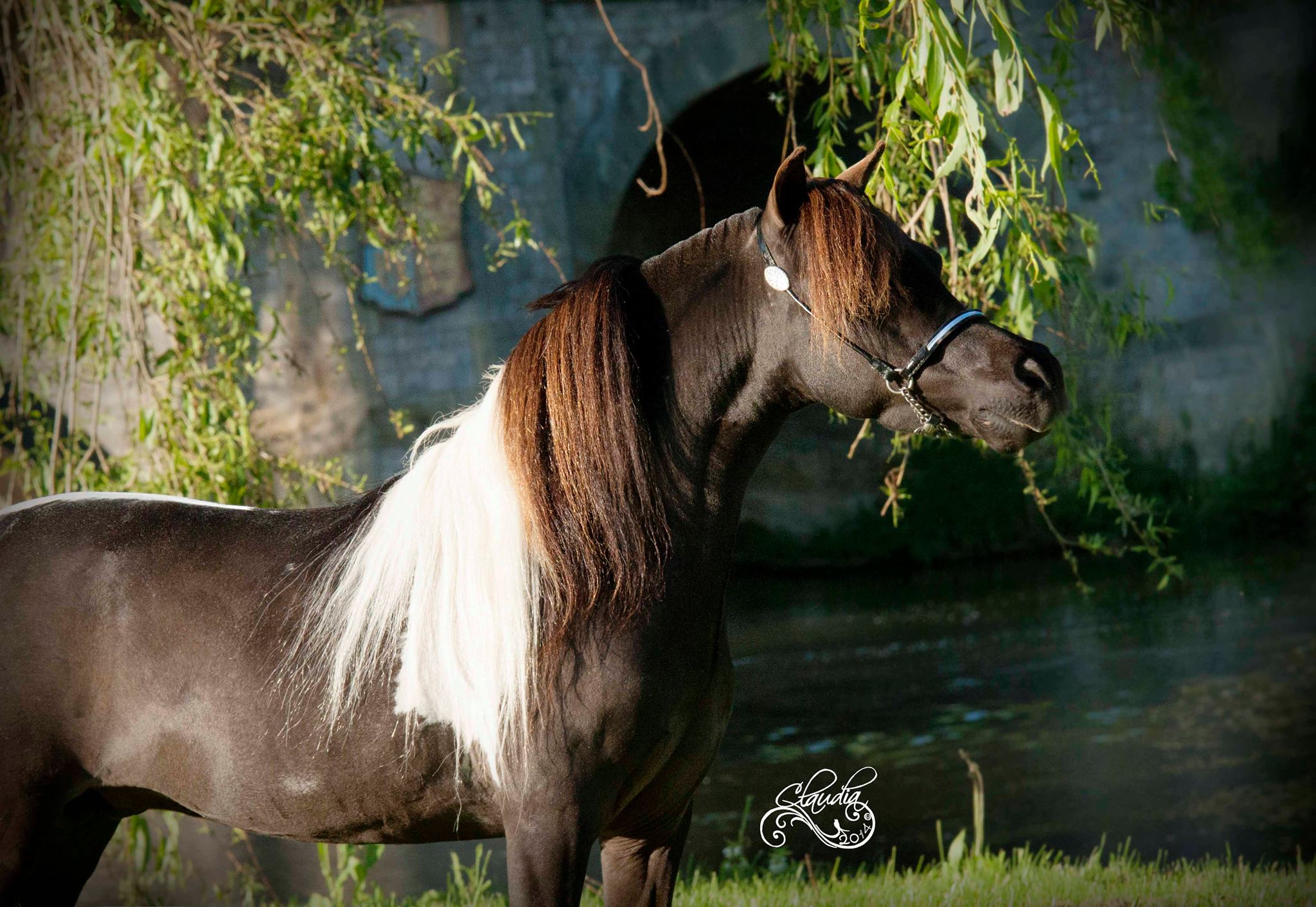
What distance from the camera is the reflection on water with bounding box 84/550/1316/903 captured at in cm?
413

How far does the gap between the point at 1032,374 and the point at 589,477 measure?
58 cm

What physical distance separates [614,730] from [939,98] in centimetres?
109

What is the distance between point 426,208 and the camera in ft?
21.5

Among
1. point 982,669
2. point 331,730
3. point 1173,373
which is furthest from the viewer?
point 1173,373

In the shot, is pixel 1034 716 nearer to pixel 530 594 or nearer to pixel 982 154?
pixel 982 154

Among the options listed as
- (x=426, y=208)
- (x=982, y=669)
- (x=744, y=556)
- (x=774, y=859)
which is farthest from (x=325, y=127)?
(x=744, y=556)

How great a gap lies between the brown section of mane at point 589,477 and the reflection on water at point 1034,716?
2.73m

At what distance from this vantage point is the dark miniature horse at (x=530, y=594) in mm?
1448

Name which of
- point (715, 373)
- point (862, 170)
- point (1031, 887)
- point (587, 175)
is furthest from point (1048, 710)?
point (715, 373)

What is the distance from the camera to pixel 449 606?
1517 mm

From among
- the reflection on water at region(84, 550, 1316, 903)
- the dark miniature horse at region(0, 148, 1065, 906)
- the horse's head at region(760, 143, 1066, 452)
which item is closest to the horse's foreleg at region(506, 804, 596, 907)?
the dark miniature horse at region(0, 148, 1065, 906)

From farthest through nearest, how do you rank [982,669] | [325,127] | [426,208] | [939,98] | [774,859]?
[426,208] → [982,669] → [774,859] → [325,127] → [939,98]

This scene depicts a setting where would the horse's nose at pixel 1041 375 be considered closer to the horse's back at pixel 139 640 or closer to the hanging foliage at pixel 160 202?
Result: the horse's back at pixel 139 640

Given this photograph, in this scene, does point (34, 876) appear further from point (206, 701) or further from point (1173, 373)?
point (1173, 373)
